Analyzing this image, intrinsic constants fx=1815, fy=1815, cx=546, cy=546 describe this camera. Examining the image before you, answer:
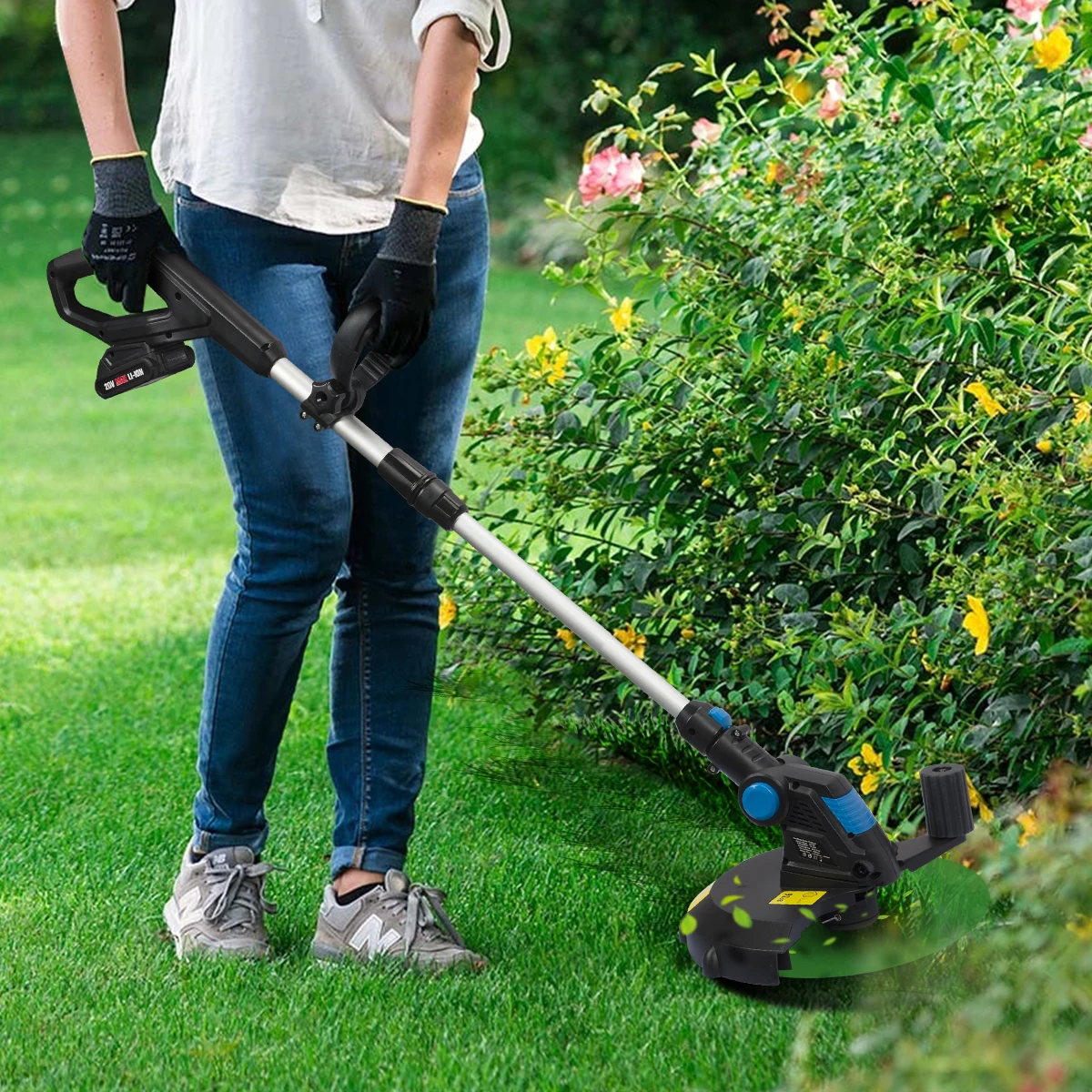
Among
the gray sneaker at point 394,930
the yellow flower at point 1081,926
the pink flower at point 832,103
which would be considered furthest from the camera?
the pink flower at point 832,103

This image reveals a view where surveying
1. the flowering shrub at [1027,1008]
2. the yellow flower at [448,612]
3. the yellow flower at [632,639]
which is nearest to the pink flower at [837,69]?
the yellow flower at [632,639]

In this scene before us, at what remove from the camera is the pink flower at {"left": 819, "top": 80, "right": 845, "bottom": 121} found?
12.2 feet

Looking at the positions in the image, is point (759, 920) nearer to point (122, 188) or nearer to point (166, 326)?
point (166, 326)

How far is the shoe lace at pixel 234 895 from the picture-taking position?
2.83m

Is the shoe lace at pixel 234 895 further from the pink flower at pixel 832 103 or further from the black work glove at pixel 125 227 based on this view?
the pink flower at pixel 832 103

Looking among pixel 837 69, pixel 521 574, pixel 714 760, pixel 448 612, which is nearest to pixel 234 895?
pixel 521 574

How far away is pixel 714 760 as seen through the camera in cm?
255

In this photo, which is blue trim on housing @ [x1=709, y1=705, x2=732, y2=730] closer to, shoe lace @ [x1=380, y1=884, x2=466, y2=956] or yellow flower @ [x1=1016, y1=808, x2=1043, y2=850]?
yellow flower @ [x1=1016, y1=808, x2=1043, y2=850]

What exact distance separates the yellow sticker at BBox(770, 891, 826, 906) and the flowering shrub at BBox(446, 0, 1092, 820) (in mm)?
439

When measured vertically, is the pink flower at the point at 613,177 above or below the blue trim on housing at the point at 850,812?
above

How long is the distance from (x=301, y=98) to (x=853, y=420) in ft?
4.04

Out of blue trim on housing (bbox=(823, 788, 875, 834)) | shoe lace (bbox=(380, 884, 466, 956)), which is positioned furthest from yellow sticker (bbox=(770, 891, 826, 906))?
shoe lace (bbox=(380, 884, 466, 956))

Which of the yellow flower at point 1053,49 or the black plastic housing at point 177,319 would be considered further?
the yellow flower at point 1053,49

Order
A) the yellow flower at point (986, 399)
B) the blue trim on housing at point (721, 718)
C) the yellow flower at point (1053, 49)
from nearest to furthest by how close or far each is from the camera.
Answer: the blue trim on housing at point (721, 718) < the yellow flower at point (986, 399) < the yellow flower at point (1053, 49)
